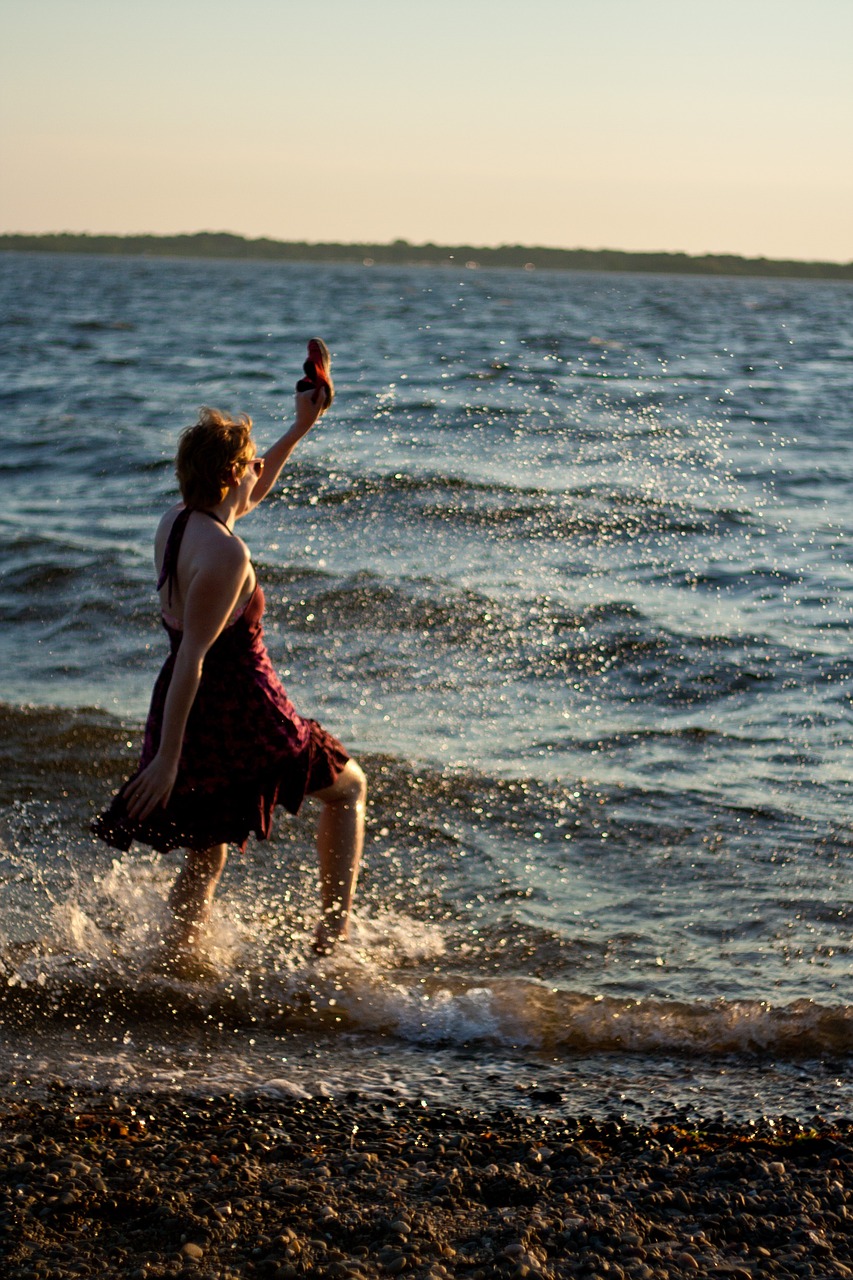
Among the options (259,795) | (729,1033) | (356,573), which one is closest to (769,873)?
(729,1033)

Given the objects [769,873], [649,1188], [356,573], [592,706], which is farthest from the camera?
[356,573]

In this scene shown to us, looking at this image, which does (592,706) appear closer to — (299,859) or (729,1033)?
(299,859)

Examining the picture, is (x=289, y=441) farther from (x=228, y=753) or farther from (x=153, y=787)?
(x=153, y=787)

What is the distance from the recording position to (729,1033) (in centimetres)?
434

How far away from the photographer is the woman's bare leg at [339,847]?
15.3 ft

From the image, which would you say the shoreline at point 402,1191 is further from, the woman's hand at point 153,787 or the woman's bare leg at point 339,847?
the woman's bare leg at point 339,847

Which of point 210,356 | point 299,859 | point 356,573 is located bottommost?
point 299,859

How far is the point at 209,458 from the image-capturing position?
4.07 m

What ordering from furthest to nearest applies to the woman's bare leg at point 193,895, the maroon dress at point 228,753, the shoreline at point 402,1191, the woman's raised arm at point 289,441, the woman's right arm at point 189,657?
the woman's raised arm at point 289,441 → the woman's bare leg at point 193,895 → the maroon dress at point 228,753 → the woman's right arm at point 189,657 → the shoreline at point 402,1191

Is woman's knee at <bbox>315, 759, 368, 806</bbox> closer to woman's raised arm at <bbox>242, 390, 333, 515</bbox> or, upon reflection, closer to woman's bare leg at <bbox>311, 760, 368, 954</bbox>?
woman's bare leg at <bbox>311, 760, 368, 954</bbox>

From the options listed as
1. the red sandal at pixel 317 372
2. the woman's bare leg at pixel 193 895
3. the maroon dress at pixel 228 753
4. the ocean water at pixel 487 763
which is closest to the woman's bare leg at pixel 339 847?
the ocean water at pixel 487 763

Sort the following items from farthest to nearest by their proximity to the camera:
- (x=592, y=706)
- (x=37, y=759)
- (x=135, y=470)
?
(x=135, y=470) < (x=592, y=706) < (x=37, y=759)

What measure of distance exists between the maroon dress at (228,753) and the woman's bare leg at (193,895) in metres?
0.15

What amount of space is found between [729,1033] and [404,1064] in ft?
3.33
